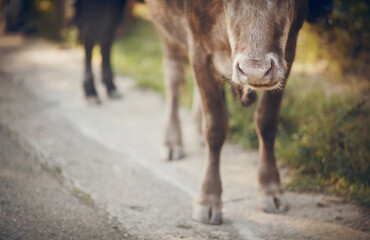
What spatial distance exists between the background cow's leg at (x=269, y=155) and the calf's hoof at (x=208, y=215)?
0.36 metres

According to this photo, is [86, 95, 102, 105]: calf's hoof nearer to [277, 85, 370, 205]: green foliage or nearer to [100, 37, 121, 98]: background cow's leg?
[100, 37, 121, 98]: background cow's leg

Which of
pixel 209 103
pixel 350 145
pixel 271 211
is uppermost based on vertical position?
pixel 209 103

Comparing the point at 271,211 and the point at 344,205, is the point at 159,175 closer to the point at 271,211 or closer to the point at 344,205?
the point at 271,211

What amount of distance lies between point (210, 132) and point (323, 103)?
1.68 m

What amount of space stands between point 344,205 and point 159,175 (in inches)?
60.1

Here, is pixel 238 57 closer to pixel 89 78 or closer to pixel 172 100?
pixel 172 100

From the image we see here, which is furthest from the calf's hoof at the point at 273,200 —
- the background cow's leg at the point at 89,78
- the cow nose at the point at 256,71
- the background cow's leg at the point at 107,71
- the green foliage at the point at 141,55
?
the background cow's leg at the point at 107,71

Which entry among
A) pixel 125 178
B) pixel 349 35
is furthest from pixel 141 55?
pixel 125 178

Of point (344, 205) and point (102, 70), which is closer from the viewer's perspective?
point (344, 205)

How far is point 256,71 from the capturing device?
1978 millimetres

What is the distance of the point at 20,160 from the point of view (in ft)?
11.3

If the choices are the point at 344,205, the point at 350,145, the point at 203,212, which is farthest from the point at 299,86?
the point at 203,212

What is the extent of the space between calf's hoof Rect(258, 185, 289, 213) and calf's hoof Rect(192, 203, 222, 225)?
343 mm

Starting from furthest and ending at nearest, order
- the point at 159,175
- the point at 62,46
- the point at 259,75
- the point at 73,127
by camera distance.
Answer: the point at 62,46 → the point at 73,127 → the point at 159,175 → the point at 259,75
